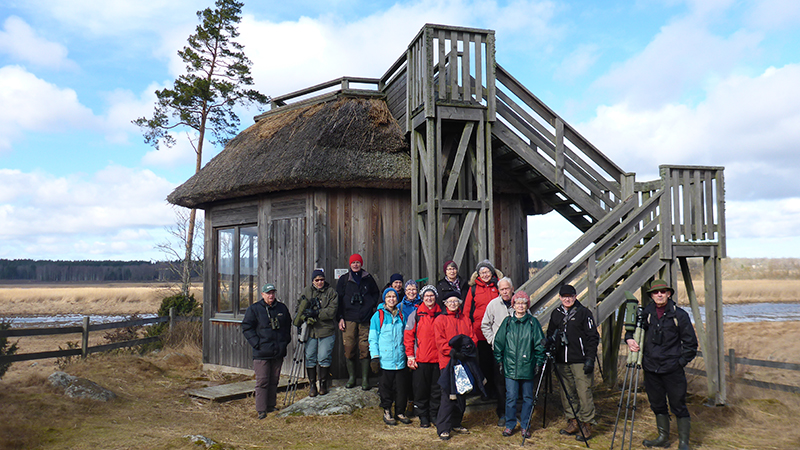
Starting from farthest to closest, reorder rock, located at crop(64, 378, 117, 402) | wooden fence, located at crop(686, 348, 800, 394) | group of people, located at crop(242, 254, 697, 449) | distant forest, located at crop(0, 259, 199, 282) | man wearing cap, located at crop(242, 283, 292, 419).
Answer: distant forest, located at crop(0, 259, 199, 282) → wooden fence, located at crop(686, 348, 800, 394) → rock, located at crop(64, 378, 117, 402) → man wearing cap, located at crop(242, 283, 292, 419) → group of people, located at crop(242, 254, 697, 449)

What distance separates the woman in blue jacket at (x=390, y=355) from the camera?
20.3ft

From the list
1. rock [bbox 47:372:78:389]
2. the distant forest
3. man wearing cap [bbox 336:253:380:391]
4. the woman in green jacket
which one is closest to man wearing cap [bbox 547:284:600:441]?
the woman in green jacket

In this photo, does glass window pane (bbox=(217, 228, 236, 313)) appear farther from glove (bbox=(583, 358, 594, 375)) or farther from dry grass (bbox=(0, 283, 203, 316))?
dry grass (bbox=(0, 283, 203, 316))

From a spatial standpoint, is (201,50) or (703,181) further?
(201,50)

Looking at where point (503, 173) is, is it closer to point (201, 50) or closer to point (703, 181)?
point (703, 181)

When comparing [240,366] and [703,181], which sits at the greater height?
[703,181]

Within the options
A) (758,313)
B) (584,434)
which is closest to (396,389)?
(584,434)

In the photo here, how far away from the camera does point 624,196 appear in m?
7.65

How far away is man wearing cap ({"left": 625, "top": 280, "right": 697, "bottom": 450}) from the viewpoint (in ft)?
17.2

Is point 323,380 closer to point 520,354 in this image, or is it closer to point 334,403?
point 334,403

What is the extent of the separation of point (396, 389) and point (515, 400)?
1405 millimetres

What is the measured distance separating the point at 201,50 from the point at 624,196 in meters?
15.8

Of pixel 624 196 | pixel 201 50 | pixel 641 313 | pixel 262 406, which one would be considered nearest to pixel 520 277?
pixel 624 196

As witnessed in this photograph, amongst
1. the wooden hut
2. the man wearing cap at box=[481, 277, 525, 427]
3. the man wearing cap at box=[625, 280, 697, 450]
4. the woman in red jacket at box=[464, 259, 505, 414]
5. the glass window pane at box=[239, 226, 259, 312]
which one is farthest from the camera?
the glass window pane at box=[239, 226, 259, 312]
